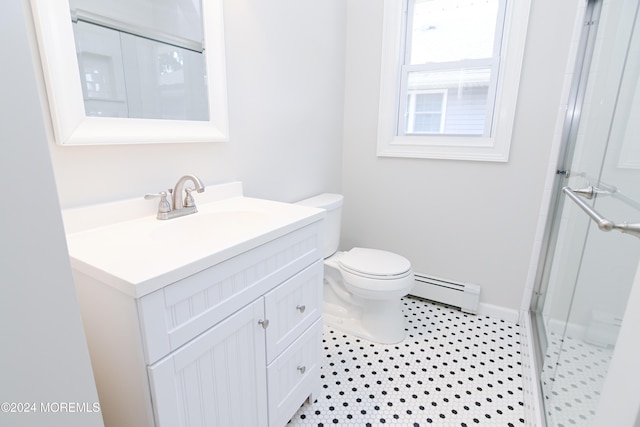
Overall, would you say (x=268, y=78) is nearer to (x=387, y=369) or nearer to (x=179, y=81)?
(x=179, y=81)

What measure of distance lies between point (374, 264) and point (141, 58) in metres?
1.40

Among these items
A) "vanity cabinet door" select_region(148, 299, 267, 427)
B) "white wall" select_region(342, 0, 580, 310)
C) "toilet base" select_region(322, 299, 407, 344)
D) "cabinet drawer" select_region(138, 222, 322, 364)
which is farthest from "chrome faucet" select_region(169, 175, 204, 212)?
"white wall" select_region(342, 0, 580, 310)

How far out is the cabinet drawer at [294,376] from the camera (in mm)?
1100

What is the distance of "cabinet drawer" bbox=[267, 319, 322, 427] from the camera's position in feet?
3.61

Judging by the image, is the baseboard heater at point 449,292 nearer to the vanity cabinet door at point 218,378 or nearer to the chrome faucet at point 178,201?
the vanity cabinet door at point 218,378

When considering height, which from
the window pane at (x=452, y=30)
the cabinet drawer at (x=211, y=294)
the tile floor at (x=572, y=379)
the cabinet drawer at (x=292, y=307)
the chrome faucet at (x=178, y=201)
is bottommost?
the tile floor at (x=572, y=379)

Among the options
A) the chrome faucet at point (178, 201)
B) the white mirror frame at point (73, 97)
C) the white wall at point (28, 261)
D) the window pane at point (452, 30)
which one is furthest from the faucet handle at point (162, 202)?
the window pane at point (452, 30)

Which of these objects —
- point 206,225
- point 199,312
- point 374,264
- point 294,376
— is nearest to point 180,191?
point 206,225

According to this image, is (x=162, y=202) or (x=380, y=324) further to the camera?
(x=380, y=324)

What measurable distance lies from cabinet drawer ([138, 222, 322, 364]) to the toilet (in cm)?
70

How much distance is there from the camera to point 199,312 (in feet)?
2.57

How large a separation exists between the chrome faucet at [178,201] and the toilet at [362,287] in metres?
0.75

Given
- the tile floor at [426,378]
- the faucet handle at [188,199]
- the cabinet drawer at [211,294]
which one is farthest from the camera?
the tile floor at [426,378]

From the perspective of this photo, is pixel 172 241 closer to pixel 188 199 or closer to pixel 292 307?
pixel 188 199
